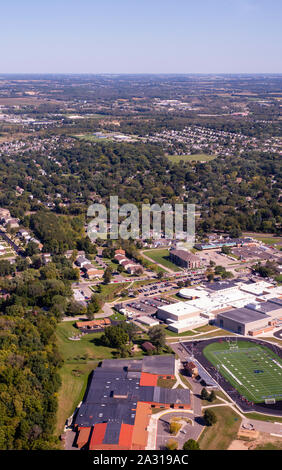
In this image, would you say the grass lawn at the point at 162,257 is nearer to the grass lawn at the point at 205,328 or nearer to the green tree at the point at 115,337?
the grass lawn at the point at 205,328

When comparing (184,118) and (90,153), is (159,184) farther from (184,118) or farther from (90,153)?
(184,118)

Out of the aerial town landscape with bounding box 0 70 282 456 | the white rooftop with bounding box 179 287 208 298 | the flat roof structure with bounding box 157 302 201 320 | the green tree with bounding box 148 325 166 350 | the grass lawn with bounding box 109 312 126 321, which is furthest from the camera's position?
the white rooftop with bounding box 179 287 208 298

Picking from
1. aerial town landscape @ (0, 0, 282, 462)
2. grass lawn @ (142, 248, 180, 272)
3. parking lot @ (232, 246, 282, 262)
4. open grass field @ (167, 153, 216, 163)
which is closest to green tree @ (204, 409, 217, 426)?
aerial town landscape @ (0, 0, 282, 462)

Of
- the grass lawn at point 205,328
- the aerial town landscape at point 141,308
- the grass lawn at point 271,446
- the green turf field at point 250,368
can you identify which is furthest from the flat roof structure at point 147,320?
the grass lawn at point 271,446

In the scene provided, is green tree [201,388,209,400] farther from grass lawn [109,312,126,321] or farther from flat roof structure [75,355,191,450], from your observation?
grass lawn [109,312,126,321]

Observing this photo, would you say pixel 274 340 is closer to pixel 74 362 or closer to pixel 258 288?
pixel 258 288

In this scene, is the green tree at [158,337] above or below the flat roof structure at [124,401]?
above
